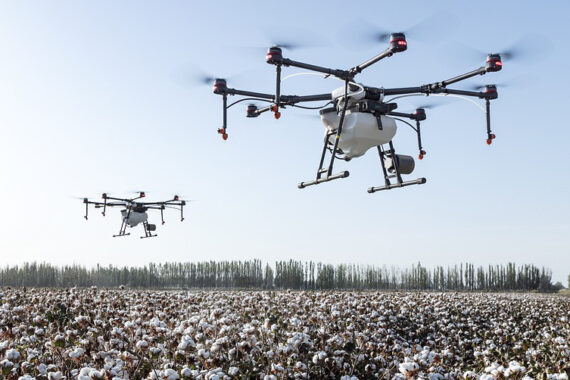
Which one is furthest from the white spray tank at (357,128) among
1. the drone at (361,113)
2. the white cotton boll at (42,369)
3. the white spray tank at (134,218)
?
the white spray tank at (134,218)

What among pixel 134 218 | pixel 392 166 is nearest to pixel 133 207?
pixel 134 218

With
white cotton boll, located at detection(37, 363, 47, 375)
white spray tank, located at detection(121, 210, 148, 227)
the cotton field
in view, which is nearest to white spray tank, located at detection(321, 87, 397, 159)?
the cotton field

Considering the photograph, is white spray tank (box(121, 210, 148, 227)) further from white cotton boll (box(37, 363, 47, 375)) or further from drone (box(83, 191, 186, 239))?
white cotton boll (box(37, 363, 47, 375))

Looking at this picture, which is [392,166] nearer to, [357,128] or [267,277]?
[357,128]

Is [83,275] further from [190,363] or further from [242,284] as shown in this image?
[190,363]

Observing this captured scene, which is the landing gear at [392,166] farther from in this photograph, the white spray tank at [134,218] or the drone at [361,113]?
the white spray tank at [134,218]
